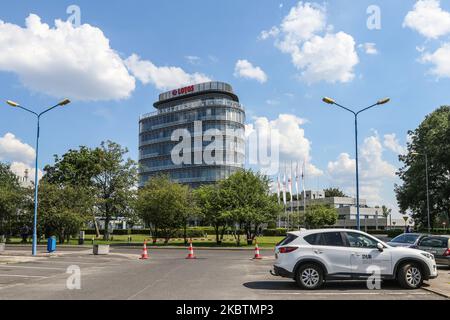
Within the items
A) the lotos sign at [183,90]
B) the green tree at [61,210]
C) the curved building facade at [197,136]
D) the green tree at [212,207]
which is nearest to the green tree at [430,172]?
the green tree at [212,207]

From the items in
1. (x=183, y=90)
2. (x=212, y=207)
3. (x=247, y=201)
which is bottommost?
(x=212, y=207)

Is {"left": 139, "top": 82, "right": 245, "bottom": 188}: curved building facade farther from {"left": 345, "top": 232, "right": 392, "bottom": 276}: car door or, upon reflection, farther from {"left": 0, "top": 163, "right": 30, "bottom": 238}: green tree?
{"left": 345, "top": 232, "right": 392, "bottom": 276}: car door

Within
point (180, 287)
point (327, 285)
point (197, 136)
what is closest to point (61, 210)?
point (180, 287)

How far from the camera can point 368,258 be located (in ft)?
41.7

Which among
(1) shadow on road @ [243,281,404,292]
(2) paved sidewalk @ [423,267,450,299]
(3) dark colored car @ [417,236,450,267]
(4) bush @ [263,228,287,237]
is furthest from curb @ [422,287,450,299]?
(4) bush @ [263,228,287,237]

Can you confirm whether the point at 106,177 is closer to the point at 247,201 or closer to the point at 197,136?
the point at 247,201

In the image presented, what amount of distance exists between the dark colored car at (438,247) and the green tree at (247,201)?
23.2 metres

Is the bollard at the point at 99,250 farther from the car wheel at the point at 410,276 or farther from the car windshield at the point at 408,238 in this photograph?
the car wheel at the point at 410,276

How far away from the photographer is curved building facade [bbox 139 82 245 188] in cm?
11344

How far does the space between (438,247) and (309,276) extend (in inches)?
379

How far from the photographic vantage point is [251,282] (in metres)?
14.7

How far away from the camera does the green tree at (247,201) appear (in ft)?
141
